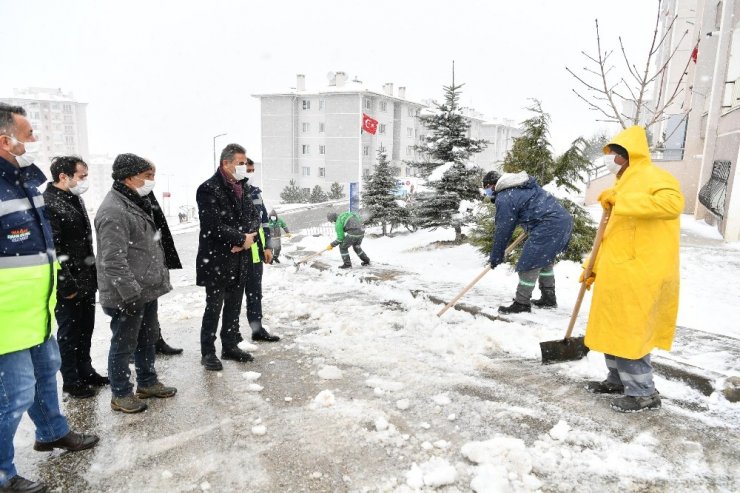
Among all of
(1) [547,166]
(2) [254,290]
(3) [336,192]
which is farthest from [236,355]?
(3) [336,192]

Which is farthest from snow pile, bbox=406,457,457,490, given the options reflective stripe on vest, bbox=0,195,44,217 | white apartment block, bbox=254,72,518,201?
white apartment block, bbox=254,72,518,201

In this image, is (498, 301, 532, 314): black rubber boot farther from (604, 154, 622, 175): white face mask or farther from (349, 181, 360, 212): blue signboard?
(349, 181, 360, 212): blue signboard

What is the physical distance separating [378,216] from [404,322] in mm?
13880

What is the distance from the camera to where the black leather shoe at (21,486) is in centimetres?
253

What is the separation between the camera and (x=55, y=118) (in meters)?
81.3

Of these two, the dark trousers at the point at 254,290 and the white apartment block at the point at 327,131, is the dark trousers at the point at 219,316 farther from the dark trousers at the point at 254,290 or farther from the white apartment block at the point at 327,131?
the white apartment block at the point at 327,131

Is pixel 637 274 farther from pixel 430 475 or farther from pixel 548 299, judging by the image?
pixel 548 299

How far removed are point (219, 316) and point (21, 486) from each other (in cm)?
212

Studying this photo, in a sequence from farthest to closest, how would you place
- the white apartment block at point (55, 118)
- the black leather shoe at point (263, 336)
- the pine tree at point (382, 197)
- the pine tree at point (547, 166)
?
the white apartment block at point (55, 118) → the pine tree at point (382, 197) → the pine tree at point (547, 166) → the black leather shoe at point (263, 336)

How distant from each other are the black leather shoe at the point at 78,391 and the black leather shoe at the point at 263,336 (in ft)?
5.70

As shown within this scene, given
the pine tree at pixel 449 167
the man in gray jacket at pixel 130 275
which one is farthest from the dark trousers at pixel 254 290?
the pine tree at pixel 449 167

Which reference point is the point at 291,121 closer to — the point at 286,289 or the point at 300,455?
the point at 286,289

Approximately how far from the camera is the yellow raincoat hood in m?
3.21

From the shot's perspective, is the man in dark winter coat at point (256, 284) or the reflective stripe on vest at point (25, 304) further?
the man in dark winter coat at point (256, 284)
